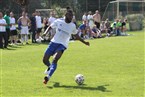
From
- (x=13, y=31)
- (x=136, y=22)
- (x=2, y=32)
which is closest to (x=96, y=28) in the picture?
(x=13, y=31)

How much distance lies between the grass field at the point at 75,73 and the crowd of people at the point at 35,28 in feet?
14.1

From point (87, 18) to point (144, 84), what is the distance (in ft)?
76.4

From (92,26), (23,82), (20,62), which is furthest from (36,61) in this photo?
(92,26)

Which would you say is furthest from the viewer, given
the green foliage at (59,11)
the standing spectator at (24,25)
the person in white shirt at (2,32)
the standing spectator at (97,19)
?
the green foliage at (59,11)

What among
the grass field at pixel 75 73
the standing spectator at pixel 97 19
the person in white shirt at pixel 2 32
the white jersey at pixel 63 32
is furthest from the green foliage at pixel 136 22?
the white jersey at pixel 63 32

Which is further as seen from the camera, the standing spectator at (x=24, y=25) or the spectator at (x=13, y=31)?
the standing spectator at (x=24, y=25)

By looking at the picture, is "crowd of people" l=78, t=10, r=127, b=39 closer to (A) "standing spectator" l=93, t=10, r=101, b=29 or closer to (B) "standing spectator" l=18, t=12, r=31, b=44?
(A) "standing spectator" l=93, t=10, r=101, b=29

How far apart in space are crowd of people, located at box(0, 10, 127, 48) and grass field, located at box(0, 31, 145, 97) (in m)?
4.30

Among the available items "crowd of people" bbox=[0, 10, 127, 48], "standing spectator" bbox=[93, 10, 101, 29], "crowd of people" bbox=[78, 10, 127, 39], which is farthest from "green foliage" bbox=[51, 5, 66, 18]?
"standing spectator" bbox=[93, 10, 101, 29]

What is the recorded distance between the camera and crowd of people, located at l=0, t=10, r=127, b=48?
24.7 m

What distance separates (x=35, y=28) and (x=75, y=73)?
49.2 ft

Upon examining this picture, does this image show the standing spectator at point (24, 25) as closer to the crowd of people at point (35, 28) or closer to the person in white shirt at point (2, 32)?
the crowd of people at point (35, 28)

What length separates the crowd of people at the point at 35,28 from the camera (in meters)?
24.7

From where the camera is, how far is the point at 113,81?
11.8 metres
